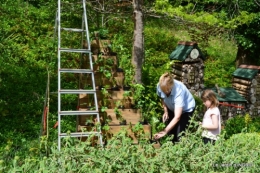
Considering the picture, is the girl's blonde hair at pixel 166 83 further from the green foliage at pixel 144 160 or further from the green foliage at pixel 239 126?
the green foliage at pixel 239 126

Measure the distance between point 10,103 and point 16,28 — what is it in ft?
15.0

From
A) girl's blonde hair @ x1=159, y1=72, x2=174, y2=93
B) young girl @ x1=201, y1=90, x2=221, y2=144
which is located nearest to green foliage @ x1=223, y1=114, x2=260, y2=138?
young girl @ x1=201, y1=90, x2=221, y2=144

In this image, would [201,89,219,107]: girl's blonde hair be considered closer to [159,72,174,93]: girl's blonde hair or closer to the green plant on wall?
[159,72,174,93]: girl's blonde hair

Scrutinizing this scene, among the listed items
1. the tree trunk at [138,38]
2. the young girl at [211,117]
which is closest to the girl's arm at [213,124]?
the young girl at [211,117]

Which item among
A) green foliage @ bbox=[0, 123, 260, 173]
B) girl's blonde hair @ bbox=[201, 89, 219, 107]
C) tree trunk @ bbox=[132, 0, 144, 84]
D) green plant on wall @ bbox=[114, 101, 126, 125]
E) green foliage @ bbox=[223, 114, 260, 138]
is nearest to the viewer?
green foliage @ bbox=[0, 123, 260, 173]

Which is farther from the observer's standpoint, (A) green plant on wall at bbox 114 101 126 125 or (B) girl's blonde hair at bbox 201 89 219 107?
(A) green plant on wall at bbox 114 101 126 125

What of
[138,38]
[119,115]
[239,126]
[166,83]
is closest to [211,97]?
[166,83]

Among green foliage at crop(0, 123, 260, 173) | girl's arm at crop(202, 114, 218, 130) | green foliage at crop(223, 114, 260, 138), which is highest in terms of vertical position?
green foliage at crop(0, 123, 260, 173)

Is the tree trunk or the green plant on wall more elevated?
the tree trunk

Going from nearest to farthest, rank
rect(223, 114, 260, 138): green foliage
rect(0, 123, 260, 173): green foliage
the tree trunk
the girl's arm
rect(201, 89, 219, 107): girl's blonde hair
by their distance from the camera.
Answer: rect(0, 123, 260, 173): green foliage < the girl's arm < rect(201, 89, 219, 107): girl's blonde hair < the tree trunk < rect(223, 114, 260, 138): green foliage

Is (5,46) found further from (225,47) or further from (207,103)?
(225,47)

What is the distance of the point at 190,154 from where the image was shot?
9.60 ft

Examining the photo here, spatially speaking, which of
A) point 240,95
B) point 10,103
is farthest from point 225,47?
point 10,103

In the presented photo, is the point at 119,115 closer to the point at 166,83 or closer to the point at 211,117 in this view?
the point at 166,83
